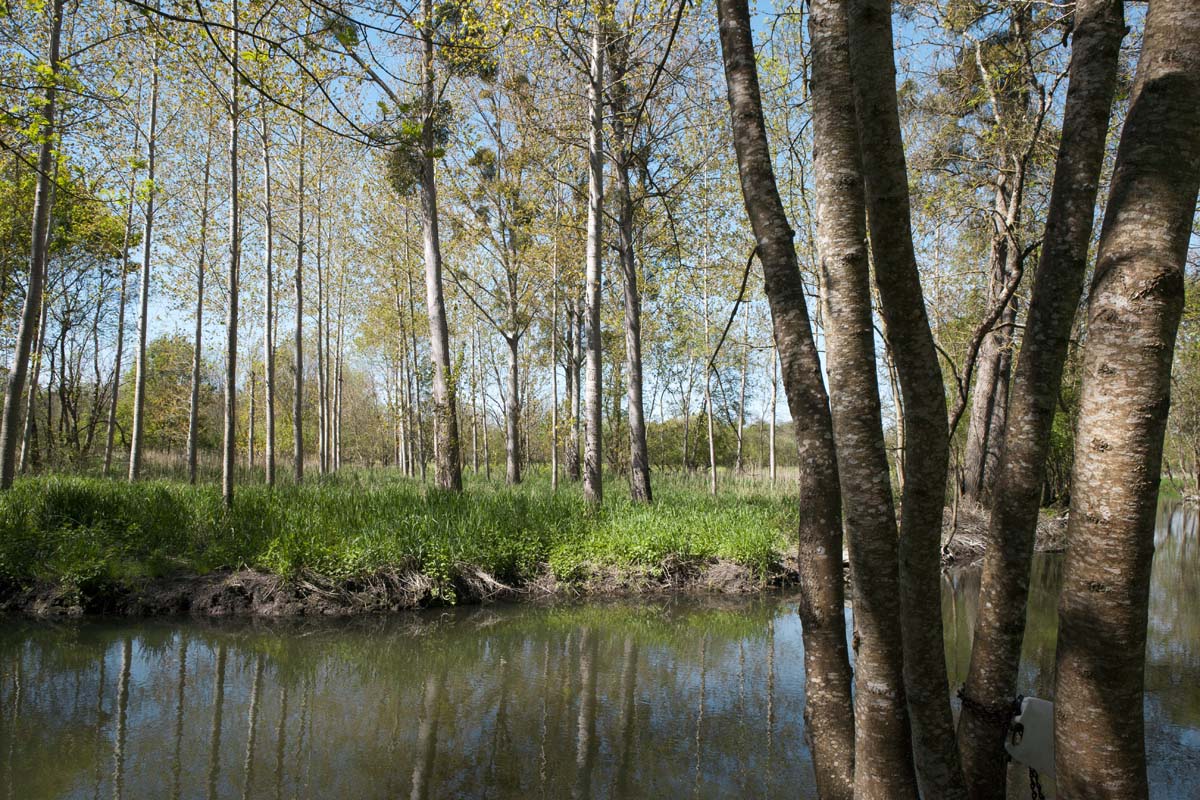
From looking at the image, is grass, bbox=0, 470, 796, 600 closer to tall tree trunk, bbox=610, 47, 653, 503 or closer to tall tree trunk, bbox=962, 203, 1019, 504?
tall tree trunk, bbox=610, 47, 653, 503

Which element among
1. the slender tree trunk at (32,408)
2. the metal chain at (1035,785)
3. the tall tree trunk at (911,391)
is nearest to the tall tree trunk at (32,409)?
the slender tree trunk at (32,408)

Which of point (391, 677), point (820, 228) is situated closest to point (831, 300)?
point (820, 228)

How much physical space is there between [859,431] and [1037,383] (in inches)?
24.5

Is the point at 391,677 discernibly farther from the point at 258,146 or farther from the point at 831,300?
the point at 258,146

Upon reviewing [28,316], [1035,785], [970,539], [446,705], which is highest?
[28,316]

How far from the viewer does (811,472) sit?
2.70 m

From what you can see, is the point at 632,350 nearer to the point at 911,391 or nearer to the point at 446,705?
the point at 446,705

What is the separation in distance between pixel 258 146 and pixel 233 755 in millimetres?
12712

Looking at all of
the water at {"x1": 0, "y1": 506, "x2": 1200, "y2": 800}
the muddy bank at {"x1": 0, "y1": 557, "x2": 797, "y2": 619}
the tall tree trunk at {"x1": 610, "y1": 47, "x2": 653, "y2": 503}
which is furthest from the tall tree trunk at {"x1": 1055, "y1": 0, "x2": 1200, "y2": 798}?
the tall tree trunk at {"x1": 610, "y1": 47, "x2": 653, "y2": 503}

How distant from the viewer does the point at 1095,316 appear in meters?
1.68

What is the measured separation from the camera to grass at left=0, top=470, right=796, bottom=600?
812 cm

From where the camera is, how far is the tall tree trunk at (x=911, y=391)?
7.26 ft

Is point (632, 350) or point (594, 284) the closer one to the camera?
point (594, 284)

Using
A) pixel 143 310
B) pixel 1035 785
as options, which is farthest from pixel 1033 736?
pixel 143 310
